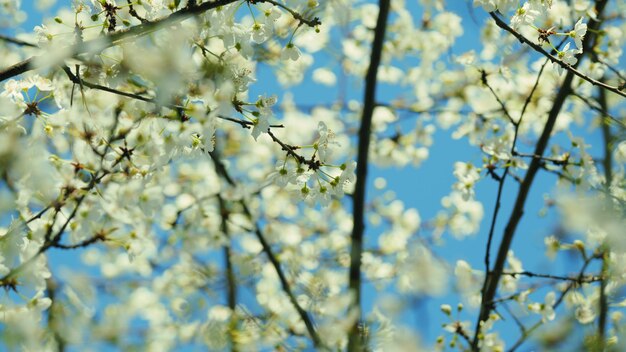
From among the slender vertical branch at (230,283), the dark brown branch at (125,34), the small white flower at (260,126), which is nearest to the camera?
the dark brown branch at (125,34)

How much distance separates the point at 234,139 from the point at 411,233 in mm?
1978

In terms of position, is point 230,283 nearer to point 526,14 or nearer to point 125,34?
point 125,34

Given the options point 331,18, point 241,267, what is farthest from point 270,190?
point 241,267

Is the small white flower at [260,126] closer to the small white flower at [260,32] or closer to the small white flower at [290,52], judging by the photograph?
the small white flower at [260,32]

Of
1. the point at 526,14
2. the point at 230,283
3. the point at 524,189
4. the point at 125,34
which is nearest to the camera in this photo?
the point at 125,34

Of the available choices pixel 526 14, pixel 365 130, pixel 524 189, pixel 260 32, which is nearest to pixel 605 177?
pixel 524 189

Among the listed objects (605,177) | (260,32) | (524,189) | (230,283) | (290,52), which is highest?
(605,177)

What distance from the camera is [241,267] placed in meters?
4.96

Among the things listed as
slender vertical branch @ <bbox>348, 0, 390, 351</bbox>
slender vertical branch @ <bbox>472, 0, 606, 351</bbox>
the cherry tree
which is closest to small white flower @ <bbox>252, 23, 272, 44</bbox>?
the cherry tree

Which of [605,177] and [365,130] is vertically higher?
[365,130]

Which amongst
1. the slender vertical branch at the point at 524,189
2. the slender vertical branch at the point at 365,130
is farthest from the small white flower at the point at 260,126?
the slender vertical branch at the point at 365,130

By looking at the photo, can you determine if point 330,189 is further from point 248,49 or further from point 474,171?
point 474,171

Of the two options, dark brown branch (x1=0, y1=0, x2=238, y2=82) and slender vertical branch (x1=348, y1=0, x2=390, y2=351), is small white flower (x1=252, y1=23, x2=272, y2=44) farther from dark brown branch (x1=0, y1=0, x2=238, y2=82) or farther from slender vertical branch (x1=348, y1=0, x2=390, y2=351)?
slender vertical branch (x1=348, y1=0, x2=390, y2=351)

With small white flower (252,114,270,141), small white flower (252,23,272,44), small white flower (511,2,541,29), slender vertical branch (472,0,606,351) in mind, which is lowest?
small white flower (252,114,270,141)
